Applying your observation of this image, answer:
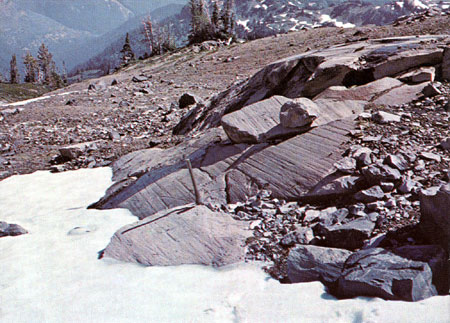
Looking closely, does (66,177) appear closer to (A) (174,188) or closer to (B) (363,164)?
(A) (174,188)

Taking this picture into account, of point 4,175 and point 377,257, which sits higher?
point 377,257

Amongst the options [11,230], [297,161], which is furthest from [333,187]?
[11,230]

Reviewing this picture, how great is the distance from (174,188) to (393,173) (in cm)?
512

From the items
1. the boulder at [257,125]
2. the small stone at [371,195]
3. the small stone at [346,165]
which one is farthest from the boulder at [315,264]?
the boulder at [257,125]

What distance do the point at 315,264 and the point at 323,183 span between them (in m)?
2.36

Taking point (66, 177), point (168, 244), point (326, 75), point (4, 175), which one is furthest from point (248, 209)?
point (4, 175)

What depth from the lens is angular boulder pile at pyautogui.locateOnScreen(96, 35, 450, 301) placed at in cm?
470

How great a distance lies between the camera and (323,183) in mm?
6906

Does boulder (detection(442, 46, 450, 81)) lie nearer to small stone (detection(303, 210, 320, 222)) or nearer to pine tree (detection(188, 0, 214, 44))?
small stone (detection(303, 210, 320, 222))

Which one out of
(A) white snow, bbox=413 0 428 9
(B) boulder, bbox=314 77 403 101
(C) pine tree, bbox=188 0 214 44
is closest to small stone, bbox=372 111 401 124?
(B) boulder, bbox=314 77 403 101

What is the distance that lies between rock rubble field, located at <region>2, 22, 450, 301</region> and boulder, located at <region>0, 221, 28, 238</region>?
2.07m

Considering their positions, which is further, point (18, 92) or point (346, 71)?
point (18, 92)

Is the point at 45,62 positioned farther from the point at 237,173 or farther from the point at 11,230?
the point at 237,173

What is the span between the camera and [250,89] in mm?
13219
